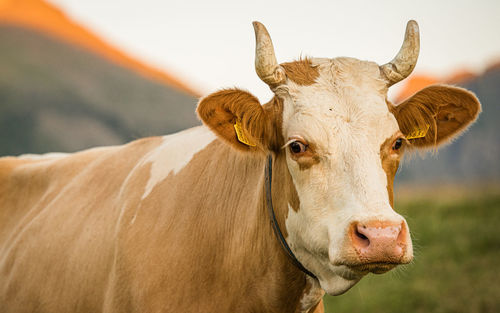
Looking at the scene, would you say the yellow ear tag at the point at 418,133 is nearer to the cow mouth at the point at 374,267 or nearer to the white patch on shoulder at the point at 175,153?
the cow mouth at the point at 374,267

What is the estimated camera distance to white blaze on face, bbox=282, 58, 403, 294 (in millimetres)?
2428

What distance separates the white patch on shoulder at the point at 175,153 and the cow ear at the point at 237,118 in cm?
56

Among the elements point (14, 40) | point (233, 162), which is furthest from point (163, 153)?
point (14, 40)

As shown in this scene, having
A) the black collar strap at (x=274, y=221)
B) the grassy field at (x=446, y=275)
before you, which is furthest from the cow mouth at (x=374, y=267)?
the grassy field at (x=446, y=275)

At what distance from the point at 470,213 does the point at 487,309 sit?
557 cm

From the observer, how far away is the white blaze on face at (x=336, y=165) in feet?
7.97

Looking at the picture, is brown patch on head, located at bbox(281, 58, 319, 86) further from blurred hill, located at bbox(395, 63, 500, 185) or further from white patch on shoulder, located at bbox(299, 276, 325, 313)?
blurred hill, located at bbox(395, 63, 500, 185)

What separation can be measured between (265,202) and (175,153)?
0.98 meters

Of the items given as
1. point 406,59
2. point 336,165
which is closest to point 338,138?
point 336,165

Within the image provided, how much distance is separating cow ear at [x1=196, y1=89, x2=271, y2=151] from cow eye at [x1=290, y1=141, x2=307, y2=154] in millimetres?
292

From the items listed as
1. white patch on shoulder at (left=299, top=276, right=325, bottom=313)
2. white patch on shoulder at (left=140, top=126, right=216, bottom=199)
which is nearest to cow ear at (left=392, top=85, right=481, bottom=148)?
white patch on shoulder at (left=299, top=276, right=325, bottom=313)

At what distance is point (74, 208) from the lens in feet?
13.7

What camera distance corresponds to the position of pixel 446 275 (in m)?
9.48

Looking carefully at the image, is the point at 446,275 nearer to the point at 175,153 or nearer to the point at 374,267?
the point at 175,153
